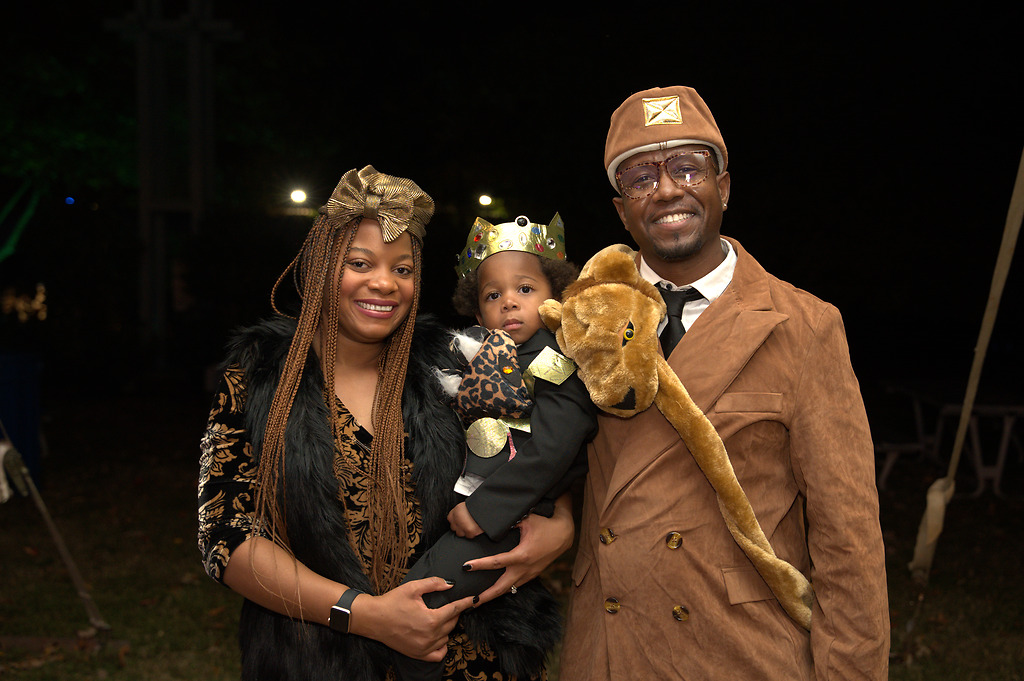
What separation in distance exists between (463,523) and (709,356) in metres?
0.83

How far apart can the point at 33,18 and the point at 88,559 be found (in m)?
13.8

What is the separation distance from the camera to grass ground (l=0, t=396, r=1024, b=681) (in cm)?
511

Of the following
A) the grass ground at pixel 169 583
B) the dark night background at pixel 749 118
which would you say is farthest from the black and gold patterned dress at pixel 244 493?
the dark night background at pixel 749 118

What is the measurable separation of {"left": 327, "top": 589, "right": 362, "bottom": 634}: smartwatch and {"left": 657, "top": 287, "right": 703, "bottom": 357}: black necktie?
1121 millimetres

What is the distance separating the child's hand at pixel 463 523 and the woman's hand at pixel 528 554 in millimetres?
78

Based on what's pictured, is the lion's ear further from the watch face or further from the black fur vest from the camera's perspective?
the watch face

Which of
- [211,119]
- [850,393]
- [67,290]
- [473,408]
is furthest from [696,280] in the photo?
[211,119]

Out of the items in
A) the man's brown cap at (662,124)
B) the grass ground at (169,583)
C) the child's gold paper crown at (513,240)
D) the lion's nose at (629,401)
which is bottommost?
the grass ground at (169,583)

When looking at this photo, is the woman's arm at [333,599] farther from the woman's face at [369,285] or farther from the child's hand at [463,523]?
the woman's face at [369,285]

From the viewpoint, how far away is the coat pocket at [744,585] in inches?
85.0

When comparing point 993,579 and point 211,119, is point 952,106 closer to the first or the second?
point 993,579

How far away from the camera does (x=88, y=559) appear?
22.1ft

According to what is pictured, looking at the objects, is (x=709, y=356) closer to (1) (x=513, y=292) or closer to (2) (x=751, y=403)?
(2) (x=751, y=403)

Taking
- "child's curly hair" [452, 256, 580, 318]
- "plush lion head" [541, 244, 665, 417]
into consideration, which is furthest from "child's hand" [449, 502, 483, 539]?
"child's curly hair" [452, 256, 580, 318]
